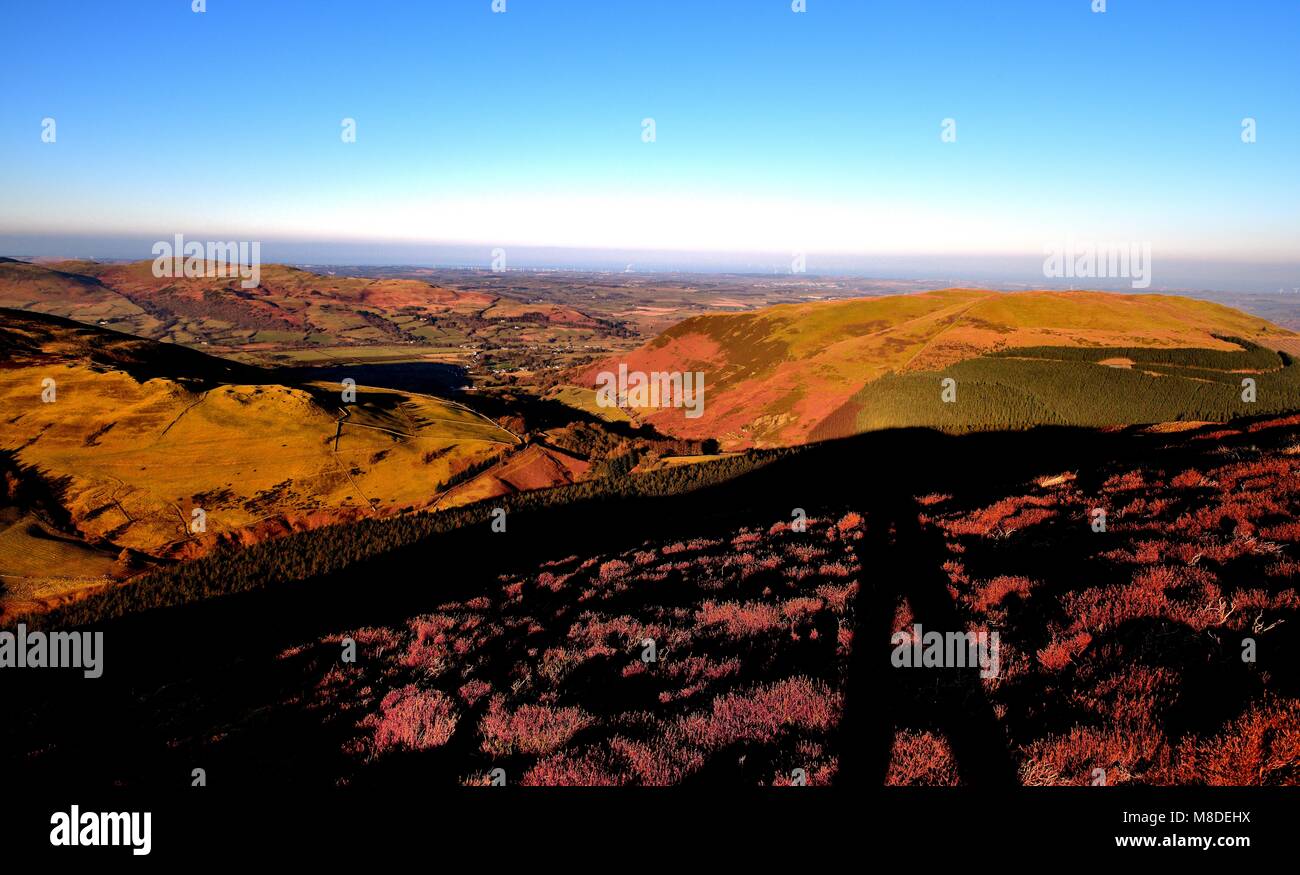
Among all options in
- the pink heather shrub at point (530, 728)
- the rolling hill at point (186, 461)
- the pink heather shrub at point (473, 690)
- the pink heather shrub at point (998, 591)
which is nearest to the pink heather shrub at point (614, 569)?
the pink heather shrub at point (473, 690)

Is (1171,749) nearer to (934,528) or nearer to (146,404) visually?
(934,528)

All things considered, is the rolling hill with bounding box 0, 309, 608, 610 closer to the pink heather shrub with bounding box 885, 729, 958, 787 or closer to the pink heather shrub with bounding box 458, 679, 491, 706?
the pink heather shrub with bounding box 458, 679, 491, 706

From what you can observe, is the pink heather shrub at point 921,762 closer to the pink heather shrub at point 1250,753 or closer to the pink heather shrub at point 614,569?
the pink heather shrub at point 1250,753

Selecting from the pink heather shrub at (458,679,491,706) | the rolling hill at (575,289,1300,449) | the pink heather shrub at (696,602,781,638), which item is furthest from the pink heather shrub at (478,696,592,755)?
the rolling hill at (575,289,1300,449)

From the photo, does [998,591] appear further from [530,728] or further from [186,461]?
[186,461]

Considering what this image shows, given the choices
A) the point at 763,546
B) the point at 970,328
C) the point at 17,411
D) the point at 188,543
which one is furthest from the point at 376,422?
the point at 970,328

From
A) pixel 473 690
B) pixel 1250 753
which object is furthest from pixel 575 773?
pixel 1250 753
